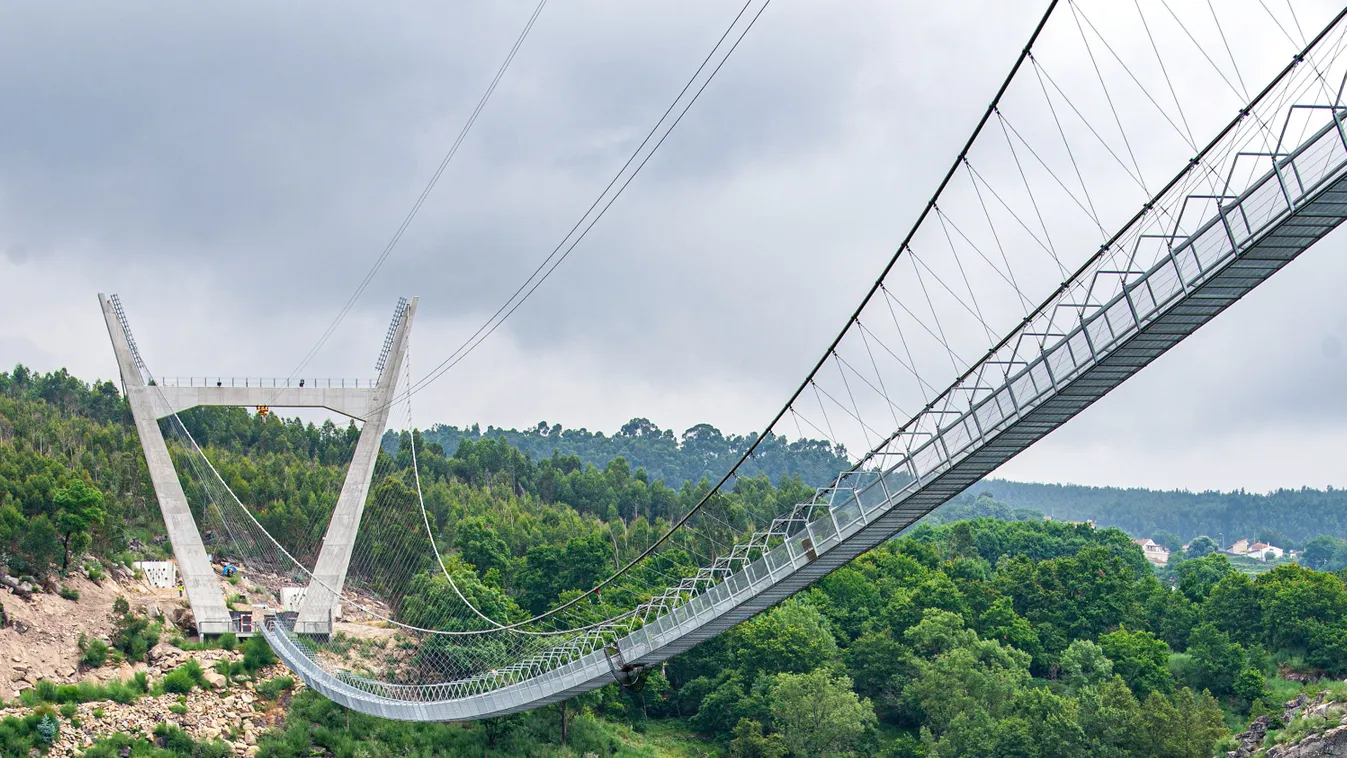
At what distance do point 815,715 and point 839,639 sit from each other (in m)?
10.6

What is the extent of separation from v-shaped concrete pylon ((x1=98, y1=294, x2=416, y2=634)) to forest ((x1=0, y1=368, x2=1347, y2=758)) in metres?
2.09

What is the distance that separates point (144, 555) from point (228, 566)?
8.69ft

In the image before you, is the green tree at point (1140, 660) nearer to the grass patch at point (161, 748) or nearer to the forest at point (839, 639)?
the forest at point (839, 639)

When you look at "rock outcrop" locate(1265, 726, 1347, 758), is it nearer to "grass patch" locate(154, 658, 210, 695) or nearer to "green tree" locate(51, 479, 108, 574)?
"grass patch" locate(154, 658, 210, 695)

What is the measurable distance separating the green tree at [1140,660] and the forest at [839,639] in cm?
9

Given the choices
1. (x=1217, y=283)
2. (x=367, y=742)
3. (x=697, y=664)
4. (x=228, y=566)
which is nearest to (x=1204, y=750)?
(x=697, y=664)

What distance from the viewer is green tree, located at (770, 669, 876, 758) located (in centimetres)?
4388

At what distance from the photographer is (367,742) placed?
37.3 metres

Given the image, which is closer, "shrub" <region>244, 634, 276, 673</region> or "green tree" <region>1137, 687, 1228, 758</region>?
"shrub" <region>244, 634, 276, 673</region>

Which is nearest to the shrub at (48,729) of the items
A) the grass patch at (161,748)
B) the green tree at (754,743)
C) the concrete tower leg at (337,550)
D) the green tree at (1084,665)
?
the grass patch at (161,748)

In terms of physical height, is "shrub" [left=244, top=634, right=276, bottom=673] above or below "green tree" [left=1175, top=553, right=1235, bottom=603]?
above

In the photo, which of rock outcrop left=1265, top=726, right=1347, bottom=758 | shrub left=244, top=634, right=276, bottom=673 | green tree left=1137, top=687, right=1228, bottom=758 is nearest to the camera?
rock outcrop left=1265, top=726, right=1347, bottom=758

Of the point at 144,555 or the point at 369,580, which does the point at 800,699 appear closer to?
the point at 369,580

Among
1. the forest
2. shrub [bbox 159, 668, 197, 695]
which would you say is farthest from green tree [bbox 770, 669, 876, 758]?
shrub [bbox 159, 668, 197, 695]
